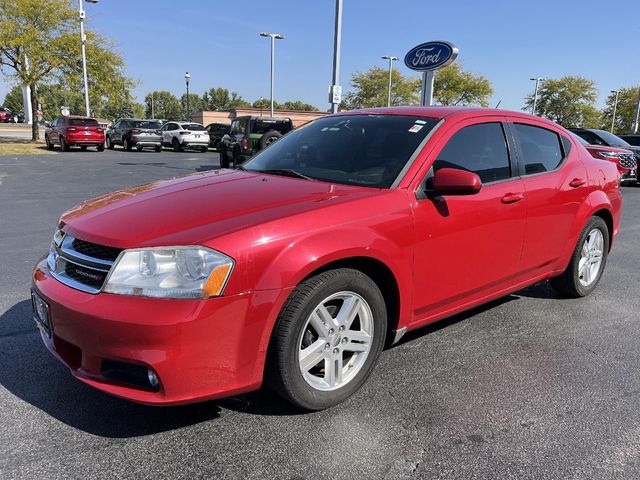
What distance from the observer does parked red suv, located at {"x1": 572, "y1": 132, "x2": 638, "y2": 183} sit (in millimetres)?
12812

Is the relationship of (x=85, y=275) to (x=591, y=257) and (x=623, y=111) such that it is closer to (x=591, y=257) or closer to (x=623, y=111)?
(x=591, y=257)

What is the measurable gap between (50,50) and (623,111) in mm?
61274

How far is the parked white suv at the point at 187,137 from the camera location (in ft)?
90.9

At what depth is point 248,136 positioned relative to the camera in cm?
1753

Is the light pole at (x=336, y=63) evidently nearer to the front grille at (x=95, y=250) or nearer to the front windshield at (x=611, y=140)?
the front windshield at (x=611, y=140)

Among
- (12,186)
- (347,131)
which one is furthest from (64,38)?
(347,131)

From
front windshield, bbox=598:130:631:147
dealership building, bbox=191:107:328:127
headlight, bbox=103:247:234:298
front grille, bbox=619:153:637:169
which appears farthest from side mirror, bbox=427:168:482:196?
dealership building, bbox=191:107:328:127

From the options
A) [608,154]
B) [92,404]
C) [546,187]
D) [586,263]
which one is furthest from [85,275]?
[608,154]

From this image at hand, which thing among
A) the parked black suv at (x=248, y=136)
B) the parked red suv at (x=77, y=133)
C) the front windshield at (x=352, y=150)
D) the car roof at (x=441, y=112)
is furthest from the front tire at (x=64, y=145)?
the car roof at (x=441, y=112)

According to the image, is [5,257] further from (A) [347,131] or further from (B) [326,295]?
(B) [326,295]

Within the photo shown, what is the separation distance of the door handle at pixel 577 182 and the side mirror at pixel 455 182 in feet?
5.45

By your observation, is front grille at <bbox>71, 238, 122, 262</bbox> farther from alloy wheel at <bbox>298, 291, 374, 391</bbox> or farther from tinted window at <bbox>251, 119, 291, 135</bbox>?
tinted window at <bbox>251, 119, 291, 135</bbox>

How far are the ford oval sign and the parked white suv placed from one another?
662 inches

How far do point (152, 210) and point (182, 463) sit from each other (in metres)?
1.26
